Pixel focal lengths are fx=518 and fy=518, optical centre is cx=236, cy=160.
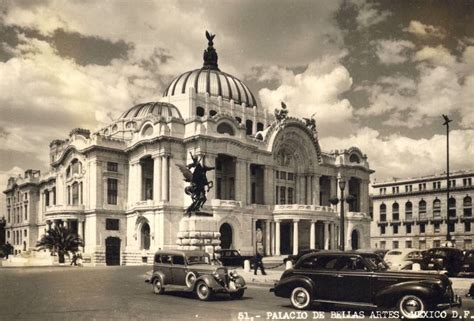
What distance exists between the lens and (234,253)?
40.6 metres

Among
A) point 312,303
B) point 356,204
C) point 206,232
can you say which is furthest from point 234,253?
point 356,204

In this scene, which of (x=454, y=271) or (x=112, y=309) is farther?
(x=454, y=271)

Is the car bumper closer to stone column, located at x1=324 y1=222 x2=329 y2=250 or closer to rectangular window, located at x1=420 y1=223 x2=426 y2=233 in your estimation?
stone column, located at x1=324 y1=222 x2=329 y2=250

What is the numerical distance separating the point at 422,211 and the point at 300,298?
71259mm

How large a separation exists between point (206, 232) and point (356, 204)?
150ft

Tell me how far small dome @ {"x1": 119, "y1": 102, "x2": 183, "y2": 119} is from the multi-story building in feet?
137

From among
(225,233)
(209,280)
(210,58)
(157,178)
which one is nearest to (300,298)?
(209,280)

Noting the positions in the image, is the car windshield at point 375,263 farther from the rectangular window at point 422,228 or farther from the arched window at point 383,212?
the arched window at point 383,212

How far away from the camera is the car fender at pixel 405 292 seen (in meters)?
14.3

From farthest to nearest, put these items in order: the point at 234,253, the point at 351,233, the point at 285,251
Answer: the point at 351,233 < the point at 285,251 < the point at 234,253

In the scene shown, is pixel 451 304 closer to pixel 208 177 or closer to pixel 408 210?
pixel 208 177

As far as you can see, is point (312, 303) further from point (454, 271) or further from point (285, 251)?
point (285, 251)

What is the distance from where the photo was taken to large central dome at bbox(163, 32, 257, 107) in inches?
2795

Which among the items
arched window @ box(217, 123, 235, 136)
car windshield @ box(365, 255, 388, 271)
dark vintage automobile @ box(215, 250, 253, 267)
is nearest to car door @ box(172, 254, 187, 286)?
car windshield @ box(365, 255, 388, 271)
